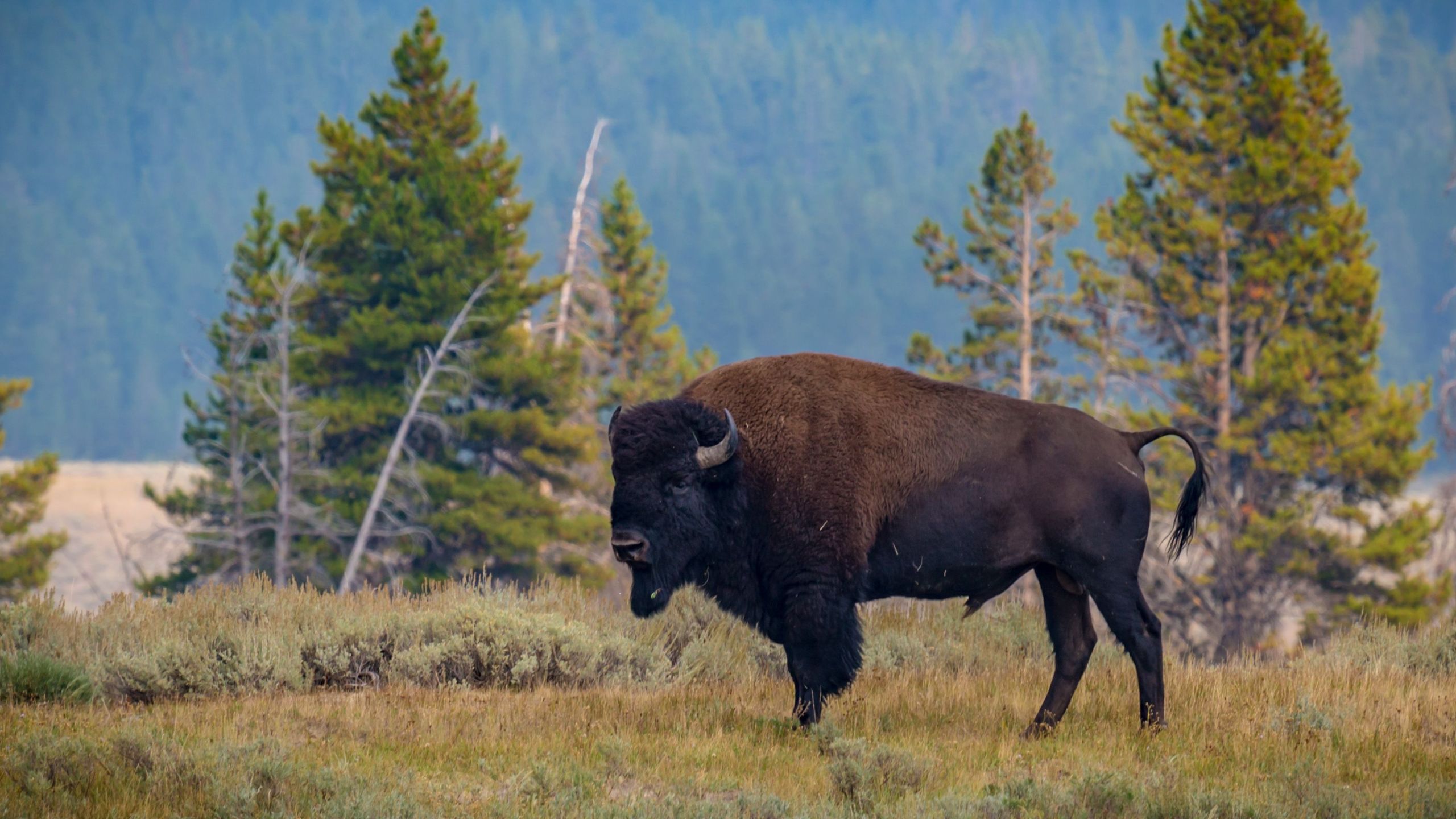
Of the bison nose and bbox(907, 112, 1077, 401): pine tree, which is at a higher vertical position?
bbox(907, 112, 1077, 401): pine tree

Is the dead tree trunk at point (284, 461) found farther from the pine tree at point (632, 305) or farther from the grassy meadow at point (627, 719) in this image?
the grassy meadow at point (627, 719)

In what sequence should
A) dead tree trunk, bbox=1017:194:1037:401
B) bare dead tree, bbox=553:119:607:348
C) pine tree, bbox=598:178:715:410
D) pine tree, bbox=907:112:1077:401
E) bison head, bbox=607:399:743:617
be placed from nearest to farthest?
1. bison head, bbox=607:399:743:617
2. dead tree trunk, bbox=1017:194:1037:401
3. pine tree, bbox=907:112:1077:401
4. bare dead tree, bbox=553:119:607:348
5. pine tree, bbox=598:178:715:410

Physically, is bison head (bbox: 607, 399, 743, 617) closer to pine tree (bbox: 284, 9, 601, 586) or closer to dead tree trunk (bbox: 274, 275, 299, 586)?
dead tree trunk (bbox: 274, 275, 299, 586)

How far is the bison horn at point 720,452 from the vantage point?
307 inches

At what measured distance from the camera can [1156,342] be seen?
38.2 metres

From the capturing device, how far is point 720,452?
7.82 meters

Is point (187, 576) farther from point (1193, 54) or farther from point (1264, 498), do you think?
point (1193, 54)

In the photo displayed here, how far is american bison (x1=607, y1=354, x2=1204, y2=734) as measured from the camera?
306 inches

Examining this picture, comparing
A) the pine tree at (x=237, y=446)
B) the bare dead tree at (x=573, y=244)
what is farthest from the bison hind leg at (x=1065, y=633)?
the bare dead tree at (x=573, y=244)

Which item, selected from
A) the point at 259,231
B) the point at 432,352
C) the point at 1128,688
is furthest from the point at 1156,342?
the point at 1128,688

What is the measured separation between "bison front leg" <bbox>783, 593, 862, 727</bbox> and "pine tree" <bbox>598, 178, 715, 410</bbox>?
3643cm

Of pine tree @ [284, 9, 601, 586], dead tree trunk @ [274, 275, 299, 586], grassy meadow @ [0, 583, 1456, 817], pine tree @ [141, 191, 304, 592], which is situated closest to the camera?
grassy meadow @ [0, 583, 1456, 817]

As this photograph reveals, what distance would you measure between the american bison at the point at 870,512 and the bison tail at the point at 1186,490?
2.0 inches

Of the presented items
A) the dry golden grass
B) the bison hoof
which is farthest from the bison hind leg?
the dry golden grass
